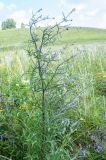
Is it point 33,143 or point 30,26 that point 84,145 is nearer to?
point 33,143

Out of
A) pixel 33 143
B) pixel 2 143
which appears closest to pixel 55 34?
pixel 33 143

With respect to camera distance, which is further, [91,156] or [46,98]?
[91,156]

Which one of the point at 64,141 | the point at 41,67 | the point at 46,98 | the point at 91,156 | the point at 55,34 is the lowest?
the point at 91,156

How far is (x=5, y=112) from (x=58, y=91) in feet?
1.55

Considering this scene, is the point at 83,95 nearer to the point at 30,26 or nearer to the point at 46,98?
the point at 46,98

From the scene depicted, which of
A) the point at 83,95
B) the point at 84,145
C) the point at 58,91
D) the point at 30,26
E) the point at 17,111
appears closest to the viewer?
the point at 30,26

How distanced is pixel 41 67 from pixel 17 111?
738 mm

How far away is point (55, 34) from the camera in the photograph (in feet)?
9.52

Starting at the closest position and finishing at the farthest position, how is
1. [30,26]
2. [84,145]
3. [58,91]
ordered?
[30,26]
[58,91]
[84,145]

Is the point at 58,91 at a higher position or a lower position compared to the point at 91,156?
higher

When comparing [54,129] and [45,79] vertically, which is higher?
[45,79]

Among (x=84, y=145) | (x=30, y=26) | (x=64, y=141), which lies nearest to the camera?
(x=30, y=26)

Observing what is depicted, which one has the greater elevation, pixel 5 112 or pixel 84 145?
pixel 5 112

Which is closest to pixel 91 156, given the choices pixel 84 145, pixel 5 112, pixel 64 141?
pixel 84 145
